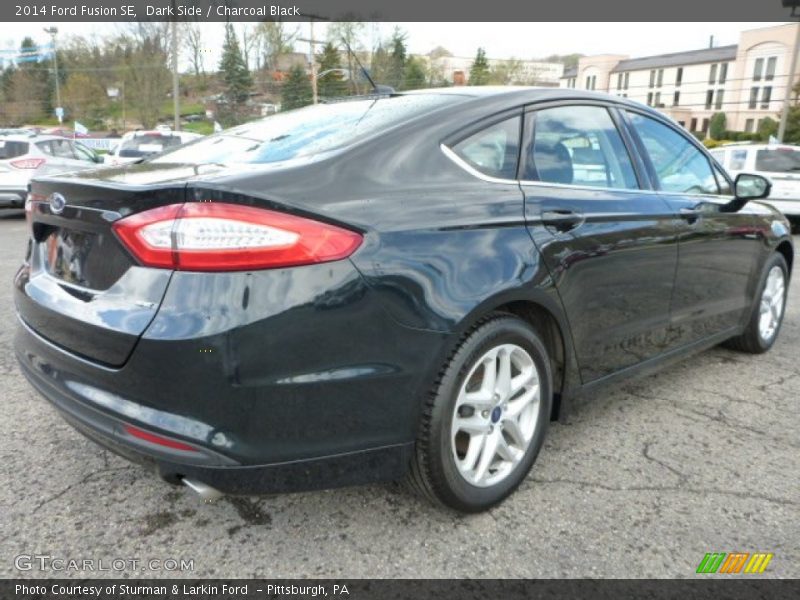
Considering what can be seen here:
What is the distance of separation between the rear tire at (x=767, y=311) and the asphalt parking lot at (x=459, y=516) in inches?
48.7

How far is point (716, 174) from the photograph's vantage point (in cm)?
388

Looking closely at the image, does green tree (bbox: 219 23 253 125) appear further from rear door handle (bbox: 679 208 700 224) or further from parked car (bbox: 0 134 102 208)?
rear door handle (bbox: 679 208 700 224)

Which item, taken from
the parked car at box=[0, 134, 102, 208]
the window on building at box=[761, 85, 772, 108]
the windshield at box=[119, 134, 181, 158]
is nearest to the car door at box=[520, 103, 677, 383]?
the parked car at box=[0, 134, 102, 208]

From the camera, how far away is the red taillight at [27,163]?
11.8 meters

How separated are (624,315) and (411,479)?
1336mm

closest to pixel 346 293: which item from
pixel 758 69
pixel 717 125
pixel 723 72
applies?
pixel 717 125

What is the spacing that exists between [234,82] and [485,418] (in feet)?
179

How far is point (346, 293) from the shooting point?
1898 mm

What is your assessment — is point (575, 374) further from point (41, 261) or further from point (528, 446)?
point (41, 261)

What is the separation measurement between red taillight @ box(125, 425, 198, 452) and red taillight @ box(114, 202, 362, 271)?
0.48 meters

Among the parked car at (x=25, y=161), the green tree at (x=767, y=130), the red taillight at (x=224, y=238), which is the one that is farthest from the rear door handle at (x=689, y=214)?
the green tree at (x=767, y=130)

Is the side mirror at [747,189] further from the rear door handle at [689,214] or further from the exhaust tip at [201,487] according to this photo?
the exhaust tip at [201,487]

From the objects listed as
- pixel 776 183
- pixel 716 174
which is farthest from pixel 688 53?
pixel 716 174
